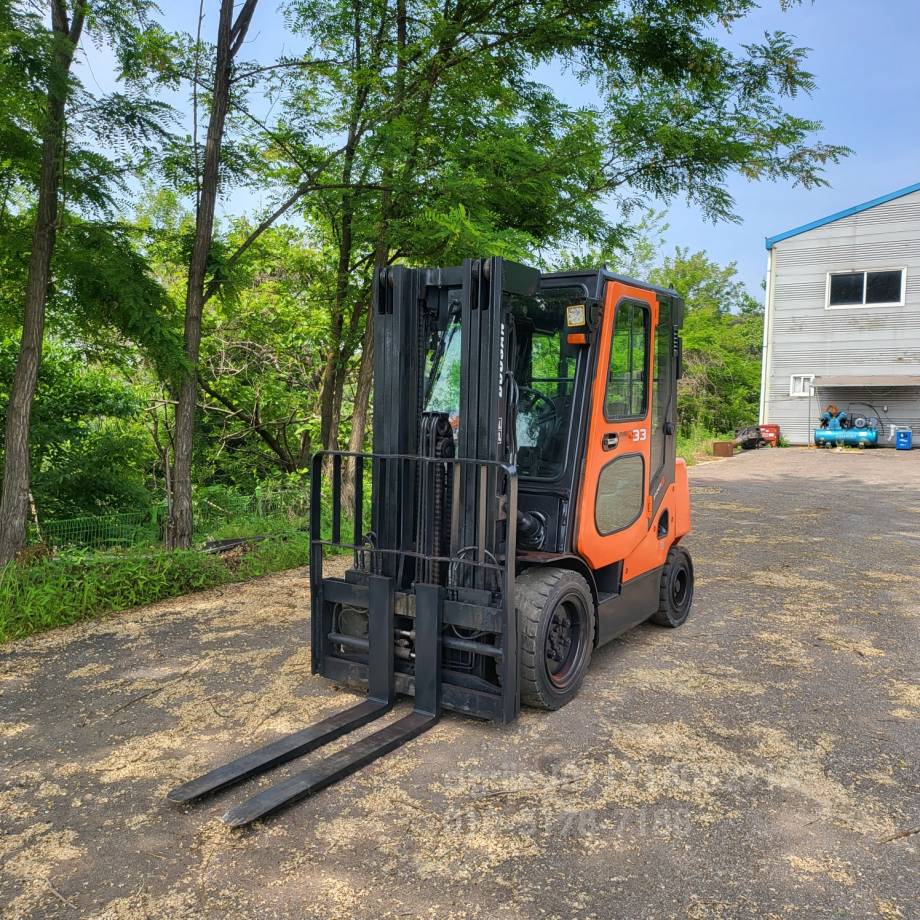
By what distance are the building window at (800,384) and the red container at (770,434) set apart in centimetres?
138

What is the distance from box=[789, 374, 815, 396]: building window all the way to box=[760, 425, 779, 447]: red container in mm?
1382

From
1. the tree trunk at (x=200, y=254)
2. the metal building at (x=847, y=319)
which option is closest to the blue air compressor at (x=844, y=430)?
the metal building at (x=847, y=319)

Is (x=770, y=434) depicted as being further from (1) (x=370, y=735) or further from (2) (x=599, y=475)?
(1) (x=370, y=735)

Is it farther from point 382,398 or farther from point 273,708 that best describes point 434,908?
point 382,398

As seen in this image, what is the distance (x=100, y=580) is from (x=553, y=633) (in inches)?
158

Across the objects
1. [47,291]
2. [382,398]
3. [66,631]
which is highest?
[47,291]

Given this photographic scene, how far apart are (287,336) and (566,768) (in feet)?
32.4

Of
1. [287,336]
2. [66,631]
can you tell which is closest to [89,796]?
[66,631]

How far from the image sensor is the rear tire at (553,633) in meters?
3.96

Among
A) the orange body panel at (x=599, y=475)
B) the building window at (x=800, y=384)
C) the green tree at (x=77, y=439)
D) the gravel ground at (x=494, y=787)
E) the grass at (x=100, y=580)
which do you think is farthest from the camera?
the building window at (x=800, y=384)

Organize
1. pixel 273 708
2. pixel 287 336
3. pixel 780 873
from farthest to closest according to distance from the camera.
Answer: pixel 287 336, pixel 273 708, pixel 780 873

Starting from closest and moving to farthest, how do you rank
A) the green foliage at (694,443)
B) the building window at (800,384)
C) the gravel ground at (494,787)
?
the gravel ground at (494,787)
the green foliage at (694,443)
the building window at (800,384)

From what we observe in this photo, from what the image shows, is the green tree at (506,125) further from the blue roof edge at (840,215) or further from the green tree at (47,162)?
the blue roof edge at (840,215)

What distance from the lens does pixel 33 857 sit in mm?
2824
